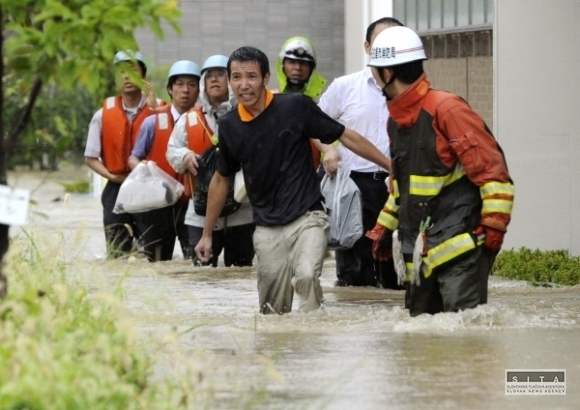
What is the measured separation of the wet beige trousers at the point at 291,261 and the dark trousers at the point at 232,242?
3.16 meters

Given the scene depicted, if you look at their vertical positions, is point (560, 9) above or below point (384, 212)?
above

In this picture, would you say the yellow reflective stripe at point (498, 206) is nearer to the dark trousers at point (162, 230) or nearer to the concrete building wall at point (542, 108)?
the concrete building wall at point (542, 108)

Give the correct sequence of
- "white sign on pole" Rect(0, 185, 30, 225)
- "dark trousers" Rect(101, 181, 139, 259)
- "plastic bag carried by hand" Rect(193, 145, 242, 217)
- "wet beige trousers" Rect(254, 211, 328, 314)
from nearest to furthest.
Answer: "white sign on pole" Rect(0, 185, 30, 225), "wet beige trousers" Rect(254, 211, 328, 314), "plastic bag carried by hand" Rect(193, 145, 242, 217), "dark trousers" Rect(101, 181, 139, 259)

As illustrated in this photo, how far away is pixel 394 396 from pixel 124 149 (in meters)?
7.60

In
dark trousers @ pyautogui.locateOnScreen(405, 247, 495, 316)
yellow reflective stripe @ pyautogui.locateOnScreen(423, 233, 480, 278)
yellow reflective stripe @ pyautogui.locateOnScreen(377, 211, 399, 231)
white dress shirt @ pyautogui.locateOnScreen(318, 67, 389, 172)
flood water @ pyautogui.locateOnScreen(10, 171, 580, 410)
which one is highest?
white dress shirt @ pyautogui.locateOnScreen(318, 67, 389, 172)

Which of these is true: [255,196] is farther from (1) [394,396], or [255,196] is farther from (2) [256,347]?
(1) [394,396]

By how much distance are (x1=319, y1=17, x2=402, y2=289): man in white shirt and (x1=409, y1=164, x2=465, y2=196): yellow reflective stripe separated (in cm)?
266

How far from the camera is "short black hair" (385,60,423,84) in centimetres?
793

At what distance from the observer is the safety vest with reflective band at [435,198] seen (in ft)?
25.4

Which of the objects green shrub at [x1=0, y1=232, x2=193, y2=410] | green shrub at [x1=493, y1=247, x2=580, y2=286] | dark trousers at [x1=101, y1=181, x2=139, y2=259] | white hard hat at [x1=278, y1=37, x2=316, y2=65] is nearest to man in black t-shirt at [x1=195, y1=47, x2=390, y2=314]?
white hard hat at [x1=278, y1=37, x2=316, y2=65]

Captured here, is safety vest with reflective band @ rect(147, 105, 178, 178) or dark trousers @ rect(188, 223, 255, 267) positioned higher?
safety vest with reflective band @ rect(147, 105, 178, 178)

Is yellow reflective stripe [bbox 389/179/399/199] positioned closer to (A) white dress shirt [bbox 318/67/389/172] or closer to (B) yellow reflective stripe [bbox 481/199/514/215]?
(B) yellow reflective stripe [bbox 481/199/514/215]

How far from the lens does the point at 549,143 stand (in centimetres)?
1194

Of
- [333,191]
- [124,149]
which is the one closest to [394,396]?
[333,191]
